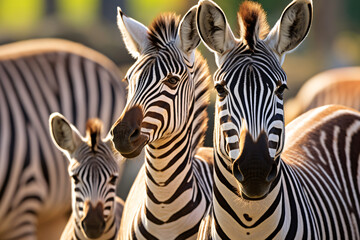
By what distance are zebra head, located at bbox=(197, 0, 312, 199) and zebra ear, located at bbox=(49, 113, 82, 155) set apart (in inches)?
113

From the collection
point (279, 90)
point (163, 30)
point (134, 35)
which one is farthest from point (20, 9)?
point (279, 90)

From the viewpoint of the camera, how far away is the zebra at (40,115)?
10.2 meters

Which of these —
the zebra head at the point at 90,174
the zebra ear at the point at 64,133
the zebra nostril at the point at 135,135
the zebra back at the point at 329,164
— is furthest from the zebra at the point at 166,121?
the zebra ear at the point at 64,133

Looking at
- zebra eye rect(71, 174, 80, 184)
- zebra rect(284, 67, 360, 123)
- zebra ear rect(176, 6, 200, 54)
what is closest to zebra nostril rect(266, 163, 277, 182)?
zebra ear rect(176, 6, 200, 54)

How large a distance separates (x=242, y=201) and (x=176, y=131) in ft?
4.09

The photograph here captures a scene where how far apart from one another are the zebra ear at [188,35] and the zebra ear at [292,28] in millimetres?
999

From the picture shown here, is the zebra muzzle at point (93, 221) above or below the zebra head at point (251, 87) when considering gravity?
below

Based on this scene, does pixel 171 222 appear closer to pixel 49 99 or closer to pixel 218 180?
pixel 218 180

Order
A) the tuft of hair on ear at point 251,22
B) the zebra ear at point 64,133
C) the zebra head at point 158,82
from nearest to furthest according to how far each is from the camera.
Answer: the tuft of hair on ear at point 251,22 → the zebra head at point 158,82 → the zebra ear at point 64,133

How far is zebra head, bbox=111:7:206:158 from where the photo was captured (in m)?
5.93

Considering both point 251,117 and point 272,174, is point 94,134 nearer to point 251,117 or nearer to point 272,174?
point 251,117

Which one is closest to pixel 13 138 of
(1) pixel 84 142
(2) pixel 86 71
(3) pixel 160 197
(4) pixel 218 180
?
(2) pixel 86 71

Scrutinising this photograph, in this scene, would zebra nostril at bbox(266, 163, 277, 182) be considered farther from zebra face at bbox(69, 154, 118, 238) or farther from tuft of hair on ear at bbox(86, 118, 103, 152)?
tuft of hair on ear at bbox(86, 118, 103, 152)

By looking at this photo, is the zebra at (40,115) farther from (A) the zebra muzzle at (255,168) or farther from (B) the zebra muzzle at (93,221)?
(A) the zebra muzzle at (255,168)
